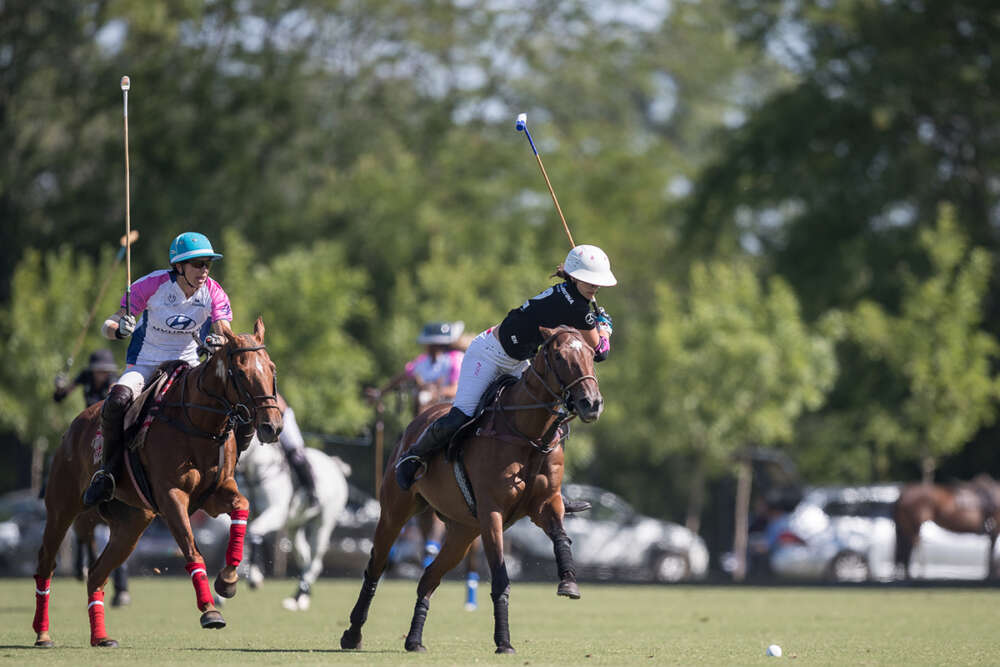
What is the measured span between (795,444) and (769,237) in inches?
271

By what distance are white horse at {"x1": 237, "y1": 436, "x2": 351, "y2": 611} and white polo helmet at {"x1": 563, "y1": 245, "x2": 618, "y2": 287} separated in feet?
23.8

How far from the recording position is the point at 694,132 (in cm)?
5797

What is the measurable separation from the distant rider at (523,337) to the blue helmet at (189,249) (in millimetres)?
1958

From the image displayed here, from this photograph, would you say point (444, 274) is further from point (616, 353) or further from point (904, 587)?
point (904, 587)

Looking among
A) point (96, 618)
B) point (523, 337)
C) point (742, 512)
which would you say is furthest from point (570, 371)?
point (742, 512)

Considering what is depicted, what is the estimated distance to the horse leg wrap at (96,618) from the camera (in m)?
11.3

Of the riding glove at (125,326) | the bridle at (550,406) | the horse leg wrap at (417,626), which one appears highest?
the riding glove at (125,326)

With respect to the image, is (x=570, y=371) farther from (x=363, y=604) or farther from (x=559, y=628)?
(x=559, y=628)

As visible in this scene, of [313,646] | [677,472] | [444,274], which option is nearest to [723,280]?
[444,274]

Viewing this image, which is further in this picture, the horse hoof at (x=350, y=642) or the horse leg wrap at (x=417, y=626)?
the horse hoof at (x=350, y=642)

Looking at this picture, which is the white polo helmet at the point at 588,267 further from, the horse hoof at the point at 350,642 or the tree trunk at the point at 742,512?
the tree trunk at the point at 742,512

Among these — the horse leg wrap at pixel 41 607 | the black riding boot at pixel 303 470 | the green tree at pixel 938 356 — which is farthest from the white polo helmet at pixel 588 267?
the green tree at pixel 938 356

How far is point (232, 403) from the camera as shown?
10.9m

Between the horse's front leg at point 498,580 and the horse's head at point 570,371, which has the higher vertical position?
the horse's head at point 570,371
